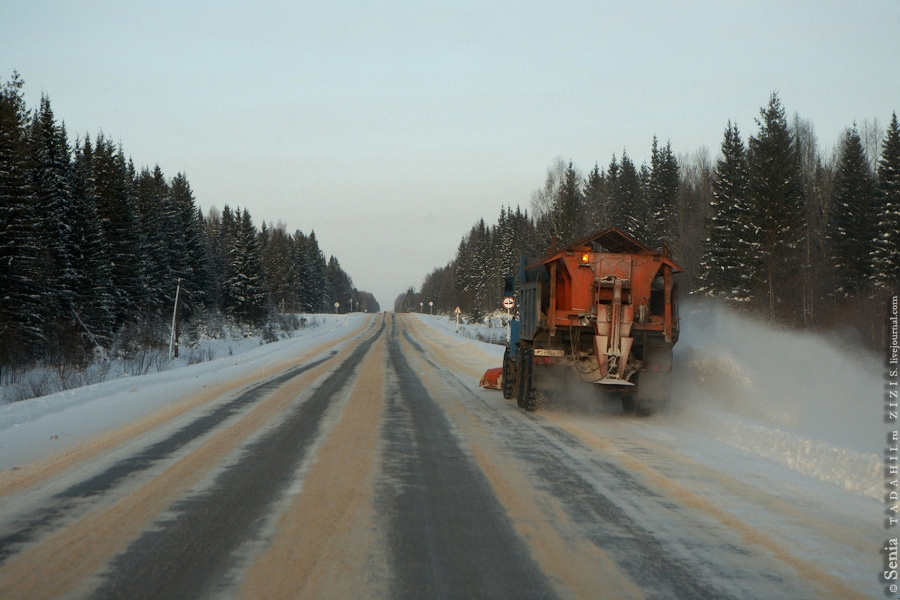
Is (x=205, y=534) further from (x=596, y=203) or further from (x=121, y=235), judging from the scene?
→ (x=596, y=203)

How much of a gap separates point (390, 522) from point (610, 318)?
6.95 m

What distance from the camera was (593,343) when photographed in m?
11.3

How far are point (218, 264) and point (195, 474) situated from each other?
266 ft

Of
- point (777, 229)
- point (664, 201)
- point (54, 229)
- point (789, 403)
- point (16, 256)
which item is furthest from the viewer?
point (664, 201)

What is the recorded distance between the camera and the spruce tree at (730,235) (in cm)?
3781

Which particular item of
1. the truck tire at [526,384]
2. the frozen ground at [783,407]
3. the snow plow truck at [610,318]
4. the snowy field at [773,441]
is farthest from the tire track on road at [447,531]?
the frozen ground at [783,407]

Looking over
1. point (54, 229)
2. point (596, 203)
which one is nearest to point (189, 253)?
point (54, 229)

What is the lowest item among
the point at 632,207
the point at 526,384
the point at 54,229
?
the point at 526,384

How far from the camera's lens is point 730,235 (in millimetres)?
39250

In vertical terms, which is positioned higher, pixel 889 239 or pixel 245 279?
pixel 889 239

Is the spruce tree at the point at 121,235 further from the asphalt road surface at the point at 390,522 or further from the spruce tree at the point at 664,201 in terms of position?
the spruce tree at the point at 664,201

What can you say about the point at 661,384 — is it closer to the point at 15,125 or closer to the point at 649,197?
the point at 15,125

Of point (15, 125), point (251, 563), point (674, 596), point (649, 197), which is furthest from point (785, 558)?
point (649, 197)

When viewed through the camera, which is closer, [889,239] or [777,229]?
[889,239]
